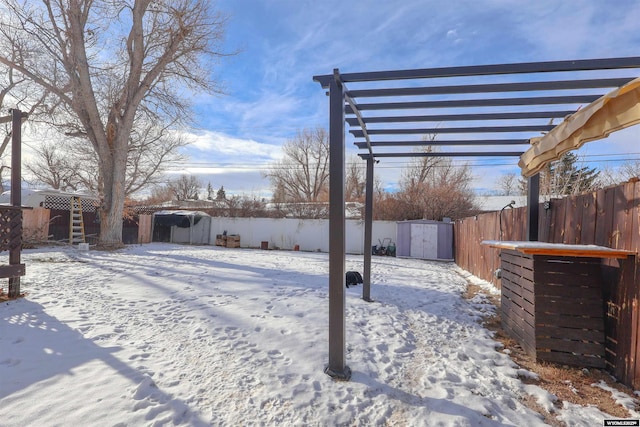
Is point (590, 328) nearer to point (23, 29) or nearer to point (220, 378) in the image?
point (220, 378)

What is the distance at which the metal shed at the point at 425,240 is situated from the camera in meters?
11.1

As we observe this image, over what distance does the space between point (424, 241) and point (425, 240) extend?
5cm

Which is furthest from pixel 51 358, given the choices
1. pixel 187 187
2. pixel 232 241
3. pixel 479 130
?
pixel 187 187

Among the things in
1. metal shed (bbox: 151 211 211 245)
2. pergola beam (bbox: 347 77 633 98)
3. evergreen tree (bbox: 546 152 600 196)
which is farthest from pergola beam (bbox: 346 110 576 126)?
metal shed (bbox: 151 211 211 245)

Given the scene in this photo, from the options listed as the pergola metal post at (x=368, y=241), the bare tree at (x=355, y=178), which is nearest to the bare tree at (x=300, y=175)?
the bare tree at (x=355, y=178)

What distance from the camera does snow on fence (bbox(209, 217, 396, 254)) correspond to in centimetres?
1371

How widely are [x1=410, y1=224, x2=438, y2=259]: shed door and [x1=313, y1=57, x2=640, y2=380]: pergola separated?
25.6 ft

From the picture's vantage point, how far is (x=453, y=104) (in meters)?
2.74

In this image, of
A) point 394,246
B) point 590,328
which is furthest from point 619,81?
point 394,246

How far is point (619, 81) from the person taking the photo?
2248 millimetres

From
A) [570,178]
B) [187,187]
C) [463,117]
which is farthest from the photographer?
[187,187]

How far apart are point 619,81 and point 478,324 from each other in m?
2.71

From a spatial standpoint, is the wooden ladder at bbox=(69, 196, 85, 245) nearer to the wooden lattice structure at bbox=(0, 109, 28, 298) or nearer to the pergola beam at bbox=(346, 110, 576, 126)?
the wooden lattice structure at bbox=(0, 109, 28, 298)

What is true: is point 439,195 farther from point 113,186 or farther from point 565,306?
point 113,186
